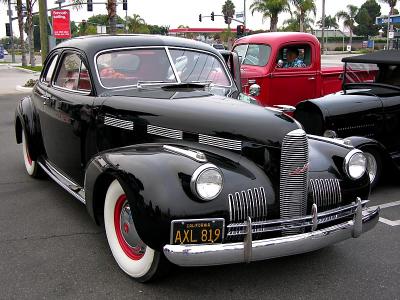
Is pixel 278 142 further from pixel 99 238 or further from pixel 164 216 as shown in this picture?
pixel 99 238

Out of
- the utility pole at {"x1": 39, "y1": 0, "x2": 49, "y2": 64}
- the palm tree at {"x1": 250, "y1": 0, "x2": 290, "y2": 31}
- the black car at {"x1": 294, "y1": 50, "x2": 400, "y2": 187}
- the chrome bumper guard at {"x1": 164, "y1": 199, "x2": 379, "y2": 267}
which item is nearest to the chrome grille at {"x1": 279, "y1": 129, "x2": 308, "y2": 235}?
the chrome bumper guard at {"x1": 164, "y1": 199, "x2": 379, "y2": 267}

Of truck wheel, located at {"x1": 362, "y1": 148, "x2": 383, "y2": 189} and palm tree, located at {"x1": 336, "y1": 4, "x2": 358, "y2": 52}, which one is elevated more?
palm tree, located at {"x1": 336, "y1": 4, "x2": 358, "y2": 52}

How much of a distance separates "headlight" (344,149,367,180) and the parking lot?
678 millimetres

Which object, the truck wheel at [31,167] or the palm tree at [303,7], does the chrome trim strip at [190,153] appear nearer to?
the truck wheel at [31,167]

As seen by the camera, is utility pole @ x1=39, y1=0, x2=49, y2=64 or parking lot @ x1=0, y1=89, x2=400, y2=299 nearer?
parking lot @ x1=0, y1=89, x2=400, y2=299

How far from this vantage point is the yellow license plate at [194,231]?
2.77 metres

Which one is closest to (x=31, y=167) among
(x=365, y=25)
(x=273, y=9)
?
(x=273, y=9)

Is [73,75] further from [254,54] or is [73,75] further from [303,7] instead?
[303,7]

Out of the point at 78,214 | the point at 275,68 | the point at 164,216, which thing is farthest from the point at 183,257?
the point at 275,68

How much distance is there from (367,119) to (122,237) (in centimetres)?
362

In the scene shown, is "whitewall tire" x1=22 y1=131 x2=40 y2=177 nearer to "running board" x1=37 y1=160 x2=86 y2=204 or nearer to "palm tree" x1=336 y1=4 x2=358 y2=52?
"running board" x1=37 y1=160 x2=86 y2=204

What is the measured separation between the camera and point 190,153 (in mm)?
3020

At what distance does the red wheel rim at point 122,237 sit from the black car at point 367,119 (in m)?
2.88

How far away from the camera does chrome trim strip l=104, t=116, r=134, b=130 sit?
3.69m
